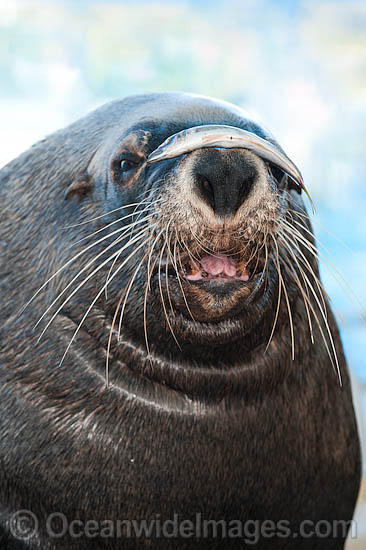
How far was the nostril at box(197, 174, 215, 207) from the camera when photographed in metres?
2.20

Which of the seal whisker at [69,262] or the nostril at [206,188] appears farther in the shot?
the seal whisker at [69,262]

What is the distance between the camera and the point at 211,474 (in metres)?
2.65

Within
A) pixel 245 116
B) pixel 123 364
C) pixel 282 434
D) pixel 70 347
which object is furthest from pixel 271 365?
pixel 245 116

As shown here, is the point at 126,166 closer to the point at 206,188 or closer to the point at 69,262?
the point at 69,262

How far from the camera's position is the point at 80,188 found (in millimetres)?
2746

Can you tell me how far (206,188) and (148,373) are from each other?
2.24 ft

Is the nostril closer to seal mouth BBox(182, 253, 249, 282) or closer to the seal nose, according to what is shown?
the seal nose

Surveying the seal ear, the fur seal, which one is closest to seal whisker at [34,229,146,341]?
the fur seal

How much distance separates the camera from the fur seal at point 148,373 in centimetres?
248

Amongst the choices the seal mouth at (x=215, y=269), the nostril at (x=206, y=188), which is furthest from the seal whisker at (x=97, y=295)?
the nostril at (x=206, y=188)

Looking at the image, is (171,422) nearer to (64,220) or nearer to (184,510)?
(184,510)

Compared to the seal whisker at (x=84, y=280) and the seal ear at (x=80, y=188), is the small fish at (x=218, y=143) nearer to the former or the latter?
the seal whisker at (x=84, y=280)

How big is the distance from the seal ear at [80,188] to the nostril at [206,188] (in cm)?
63

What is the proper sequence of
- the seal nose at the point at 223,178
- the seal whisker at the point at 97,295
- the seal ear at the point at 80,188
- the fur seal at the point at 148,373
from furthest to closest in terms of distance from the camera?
1. the seal ear at the point at 80,188
2. the fur seal at the point at 148,373
3. the seal whisker at the point at 97,295
4. the seal nose at the point at 223,178
